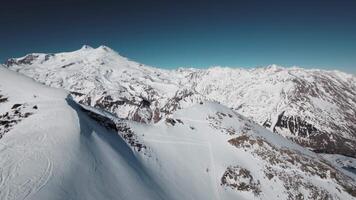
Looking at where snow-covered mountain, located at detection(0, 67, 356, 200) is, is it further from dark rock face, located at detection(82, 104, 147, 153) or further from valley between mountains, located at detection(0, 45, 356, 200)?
dark rock face, located at detection(82, 104, 147, 153)

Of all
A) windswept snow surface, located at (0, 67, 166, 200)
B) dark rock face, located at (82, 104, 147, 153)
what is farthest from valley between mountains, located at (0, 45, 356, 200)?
dark rock face, located at (82, 104, 147, 153)

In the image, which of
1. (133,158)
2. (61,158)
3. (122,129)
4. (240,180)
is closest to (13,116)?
(61,158)

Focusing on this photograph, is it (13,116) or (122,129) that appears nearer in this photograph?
(13,116)

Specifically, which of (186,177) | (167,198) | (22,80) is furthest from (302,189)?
(22,80)

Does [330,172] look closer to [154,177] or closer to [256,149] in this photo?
[256,149]

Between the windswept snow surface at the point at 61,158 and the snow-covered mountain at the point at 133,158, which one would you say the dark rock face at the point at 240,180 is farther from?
the windswept snow surface at the point at 61,158

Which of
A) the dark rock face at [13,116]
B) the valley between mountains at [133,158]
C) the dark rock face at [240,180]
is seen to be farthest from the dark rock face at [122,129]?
the dark rock face at [240,180]

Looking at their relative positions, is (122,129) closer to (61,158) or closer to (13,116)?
(13,116)

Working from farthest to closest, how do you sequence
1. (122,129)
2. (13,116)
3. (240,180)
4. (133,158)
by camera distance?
(122,129), (240,180), (133,158), (13,116)

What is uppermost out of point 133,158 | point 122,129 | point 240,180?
point 122,129
